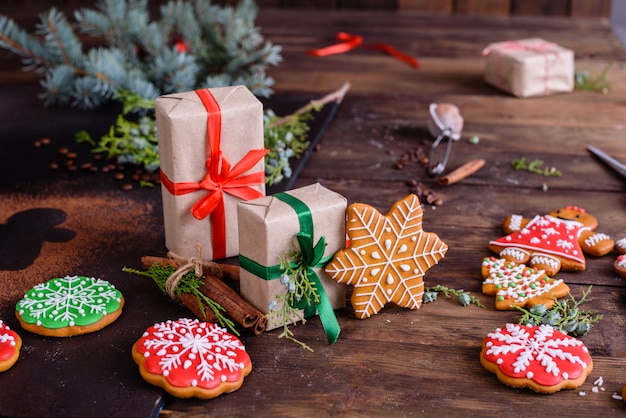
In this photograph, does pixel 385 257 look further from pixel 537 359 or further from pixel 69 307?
pixel 69 307

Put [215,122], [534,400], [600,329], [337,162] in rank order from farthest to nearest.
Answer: [337,162]
[215,122]
[600,329]
[534,400]

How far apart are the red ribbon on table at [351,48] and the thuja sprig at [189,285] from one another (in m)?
1.36

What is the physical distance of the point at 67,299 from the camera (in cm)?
117

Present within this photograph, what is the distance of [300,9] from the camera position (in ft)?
10.4

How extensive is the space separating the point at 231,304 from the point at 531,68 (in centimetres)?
128

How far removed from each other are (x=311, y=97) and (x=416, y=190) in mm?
627

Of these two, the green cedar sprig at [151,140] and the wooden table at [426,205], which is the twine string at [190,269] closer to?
the wooden table at [426,205]

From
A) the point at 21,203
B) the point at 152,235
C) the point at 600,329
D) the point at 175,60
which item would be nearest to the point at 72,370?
the point at 152,235

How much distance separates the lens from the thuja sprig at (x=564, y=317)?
3.76 feet

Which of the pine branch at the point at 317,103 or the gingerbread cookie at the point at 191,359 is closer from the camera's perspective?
the gingerbread cookie at the point at 191,359

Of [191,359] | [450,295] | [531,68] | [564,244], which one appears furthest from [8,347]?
[531,68]

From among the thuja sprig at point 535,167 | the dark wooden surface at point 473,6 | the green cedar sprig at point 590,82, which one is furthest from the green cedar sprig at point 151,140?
the dark wooden surface at point 473,6

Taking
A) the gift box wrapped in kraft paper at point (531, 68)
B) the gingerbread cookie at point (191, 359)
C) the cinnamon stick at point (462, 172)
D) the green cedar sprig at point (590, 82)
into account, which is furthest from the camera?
the green cedar sprig at point (590, 82)

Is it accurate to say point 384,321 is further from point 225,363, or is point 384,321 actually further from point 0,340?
point 0,340
